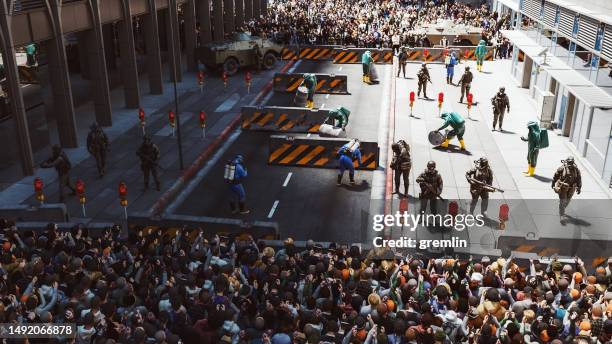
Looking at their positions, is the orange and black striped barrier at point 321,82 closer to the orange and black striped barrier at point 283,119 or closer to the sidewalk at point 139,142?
the sidewalk at point 139,142

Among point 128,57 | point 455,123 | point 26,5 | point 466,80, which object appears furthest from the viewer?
point 466,80

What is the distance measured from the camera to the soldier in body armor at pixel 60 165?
18875 millimetres

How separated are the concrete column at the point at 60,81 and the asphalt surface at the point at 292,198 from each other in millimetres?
6294

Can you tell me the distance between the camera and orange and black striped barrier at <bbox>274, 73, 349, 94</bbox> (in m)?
33.7

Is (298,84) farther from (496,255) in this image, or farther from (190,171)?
(496,255)

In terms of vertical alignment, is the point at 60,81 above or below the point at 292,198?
above

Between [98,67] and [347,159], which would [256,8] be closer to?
[98,67]

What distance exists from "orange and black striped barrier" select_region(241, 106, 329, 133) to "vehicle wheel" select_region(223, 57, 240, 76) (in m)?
10.7

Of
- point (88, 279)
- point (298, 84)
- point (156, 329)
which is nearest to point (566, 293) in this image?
point (156, 329)

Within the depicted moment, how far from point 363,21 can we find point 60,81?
112 feet

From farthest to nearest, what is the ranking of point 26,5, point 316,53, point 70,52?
point 316,53 < point 70,52 < point 26,5

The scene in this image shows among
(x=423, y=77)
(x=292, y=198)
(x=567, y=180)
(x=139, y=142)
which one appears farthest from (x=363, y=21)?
(x=567, y=180)

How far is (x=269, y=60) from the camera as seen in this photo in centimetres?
3962

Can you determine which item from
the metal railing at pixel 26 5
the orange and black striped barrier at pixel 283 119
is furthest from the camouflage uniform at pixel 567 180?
the metal railing at pixel 26 5
